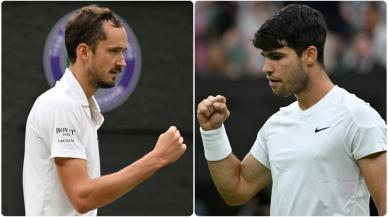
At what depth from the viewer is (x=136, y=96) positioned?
5.59 metres

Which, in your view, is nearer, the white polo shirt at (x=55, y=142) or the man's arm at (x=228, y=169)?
the white polo shirt at (x=55, y=142)

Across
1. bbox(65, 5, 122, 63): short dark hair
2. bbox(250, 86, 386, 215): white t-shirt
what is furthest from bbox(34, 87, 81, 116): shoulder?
bbox(250, 86, 386, 215): white t-shirt

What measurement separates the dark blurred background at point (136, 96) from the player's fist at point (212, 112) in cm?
185

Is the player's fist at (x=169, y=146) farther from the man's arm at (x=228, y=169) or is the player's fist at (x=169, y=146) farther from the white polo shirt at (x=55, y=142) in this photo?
the man's arm at (x=228, y=169)

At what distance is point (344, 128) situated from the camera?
3250 mm

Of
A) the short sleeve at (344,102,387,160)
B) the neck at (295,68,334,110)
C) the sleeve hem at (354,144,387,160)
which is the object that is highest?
the neck at (295,68,334,110)

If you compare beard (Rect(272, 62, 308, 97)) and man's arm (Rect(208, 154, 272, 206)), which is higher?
beard (Rect(272, 62, 308, 97))

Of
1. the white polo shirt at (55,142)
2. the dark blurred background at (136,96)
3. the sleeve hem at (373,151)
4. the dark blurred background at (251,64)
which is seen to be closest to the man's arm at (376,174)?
the sleeve hem at (373,151)

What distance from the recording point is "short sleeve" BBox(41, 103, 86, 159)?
3.09 metres

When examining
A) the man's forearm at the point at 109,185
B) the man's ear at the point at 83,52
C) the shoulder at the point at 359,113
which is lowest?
the man's forearm at the point at 109,185

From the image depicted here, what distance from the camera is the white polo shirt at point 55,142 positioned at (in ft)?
10.2

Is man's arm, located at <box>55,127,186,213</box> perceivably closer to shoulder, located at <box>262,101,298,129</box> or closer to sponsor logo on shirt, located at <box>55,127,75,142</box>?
sponsor logo on shirt, located at <box>55,127,75,142</box>

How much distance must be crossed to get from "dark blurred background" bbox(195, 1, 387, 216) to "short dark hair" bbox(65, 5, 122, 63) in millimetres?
2372

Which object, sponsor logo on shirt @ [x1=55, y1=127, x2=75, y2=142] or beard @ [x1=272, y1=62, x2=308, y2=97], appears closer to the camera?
sponsor logo on shirt @ [x1=55, y1=127, x2=75, y2=142]
